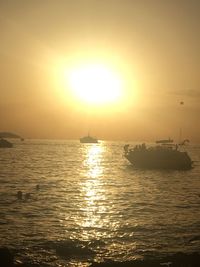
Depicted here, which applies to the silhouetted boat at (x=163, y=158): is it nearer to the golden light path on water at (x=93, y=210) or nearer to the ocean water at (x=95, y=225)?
the golden light path on water at (x=93, y=210)

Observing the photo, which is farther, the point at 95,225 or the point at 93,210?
the point at 93,210

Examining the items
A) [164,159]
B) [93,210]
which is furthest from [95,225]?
[164,159]

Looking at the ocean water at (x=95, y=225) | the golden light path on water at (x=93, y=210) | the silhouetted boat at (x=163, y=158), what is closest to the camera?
the ocean water at (x=95, y=225)

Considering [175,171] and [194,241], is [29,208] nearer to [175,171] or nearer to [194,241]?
[194,241]

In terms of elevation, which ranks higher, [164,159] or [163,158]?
[163,158]

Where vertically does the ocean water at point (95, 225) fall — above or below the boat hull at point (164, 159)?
below

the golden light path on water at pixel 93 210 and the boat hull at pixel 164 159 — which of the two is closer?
the golden light path on water at pixel 93 210

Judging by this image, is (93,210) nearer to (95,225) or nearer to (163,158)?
(95,225)

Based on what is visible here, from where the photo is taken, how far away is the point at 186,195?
4941cm

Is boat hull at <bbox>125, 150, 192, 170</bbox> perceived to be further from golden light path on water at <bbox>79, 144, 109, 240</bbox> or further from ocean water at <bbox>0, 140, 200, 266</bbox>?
ocean water at <bbox>0, 140, 200, 266</bbox>

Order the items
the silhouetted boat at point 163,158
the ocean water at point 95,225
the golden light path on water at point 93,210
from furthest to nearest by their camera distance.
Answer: the silhouetted boat at point 163,158, the golden light path on water at point 93,210, the ocean water at point 95,225

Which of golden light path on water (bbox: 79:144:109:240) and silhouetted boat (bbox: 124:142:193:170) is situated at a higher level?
silhouetted boat (bbox: 124:142:193:170)

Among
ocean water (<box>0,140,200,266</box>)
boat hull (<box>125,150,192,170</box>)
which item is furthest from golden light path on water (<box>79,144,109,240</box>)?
boat hull (<box>125,150,192,170</box>)

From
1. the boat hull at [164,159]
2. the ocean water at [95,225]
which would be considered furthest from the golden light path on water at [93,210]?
the boat hull at [164,159]
